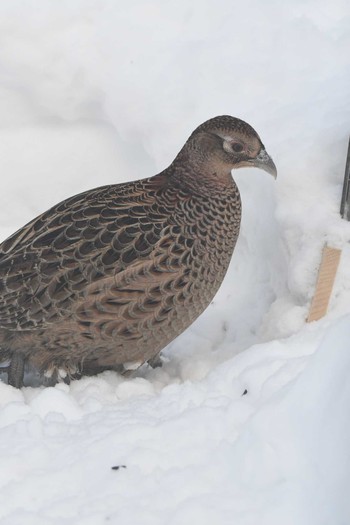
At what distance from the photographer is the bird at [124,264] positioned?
4.04 m

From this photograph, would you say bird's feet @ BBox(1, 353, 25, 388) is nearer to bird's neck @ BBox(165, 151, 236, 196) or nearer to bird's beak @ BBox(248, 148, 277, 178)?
bird's neck @ BBox(165, 151, 236, 196)

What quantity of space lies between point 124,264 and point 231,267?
0.98 m

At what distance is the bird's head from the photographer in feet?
14.0

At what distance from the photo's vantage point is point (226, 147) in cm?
427

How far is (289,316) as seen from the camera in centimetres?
436

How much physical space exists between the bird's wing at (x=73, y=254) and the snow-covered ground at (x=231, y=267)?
34cm

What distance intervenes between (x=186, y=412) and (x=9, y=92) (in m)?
2.68

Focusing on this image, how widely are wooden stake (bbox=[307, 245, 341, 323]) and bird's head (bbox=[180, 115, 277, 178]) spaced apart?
1.38 ft

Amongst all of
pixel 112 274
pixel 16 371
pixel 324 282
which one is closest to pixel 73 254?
pixel 112 274

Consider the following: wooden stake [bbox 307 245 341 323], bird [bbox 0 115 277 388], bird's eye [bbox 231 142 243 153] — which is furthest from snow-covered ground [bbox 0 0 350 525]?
bird's eye [bbox 231 142 243 153]

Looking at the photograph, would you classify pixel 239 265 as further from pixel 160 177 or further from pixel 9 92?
pixel 9 92

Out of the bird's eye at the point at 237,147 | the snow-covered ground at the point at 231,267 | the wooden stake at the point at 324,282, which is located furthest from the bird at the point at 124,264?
the wooden stake at the point at 324,282

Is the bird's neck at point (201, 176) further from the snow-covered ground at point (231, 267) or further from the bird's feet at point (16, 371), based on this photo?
the bird's feet at point (16, 371)

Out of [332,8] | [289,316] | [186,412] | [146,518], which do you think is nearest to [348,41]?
[332,8]
